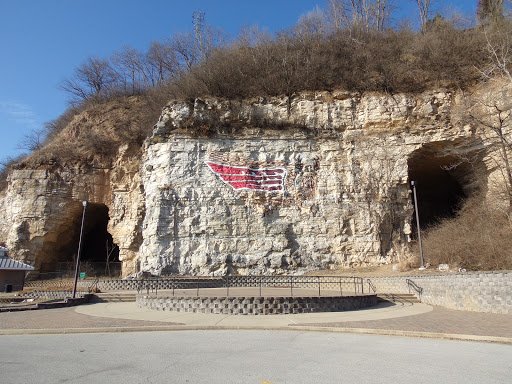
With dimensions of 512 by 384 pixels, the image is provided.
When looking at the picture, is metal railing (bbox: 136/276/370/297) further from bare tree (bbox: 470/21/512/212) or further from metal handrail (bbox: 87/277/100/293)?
bare tree (bbox: 470/21/512/212)

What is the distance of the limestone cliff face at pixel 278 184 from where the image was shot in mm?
22531

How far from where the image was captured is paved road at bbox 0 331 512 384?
171 inches

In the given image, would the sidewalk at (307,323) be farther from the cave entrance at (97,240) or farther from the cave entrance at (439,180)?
the cave entrance at (97,240)

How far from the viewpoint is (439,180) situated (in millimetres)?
28203

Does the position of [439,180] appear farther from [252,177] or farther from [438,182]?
[252,177]

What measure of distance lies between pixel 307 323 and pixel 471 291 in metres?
6.65

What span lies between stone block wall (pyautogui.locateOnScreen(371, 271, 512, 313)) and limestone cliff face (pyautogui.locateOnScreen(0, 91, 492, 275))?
8664 millimetres

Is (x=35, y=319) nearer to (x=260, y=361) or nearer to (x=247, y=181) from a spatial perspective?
(x=260, y=361)

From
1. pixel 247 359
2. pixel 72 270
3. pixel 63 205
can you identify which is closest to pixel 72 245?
pixel 72 270

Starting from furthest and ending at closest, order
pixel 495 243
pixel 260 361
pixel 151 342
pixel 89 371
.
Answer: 1. pixel 495 243
2. pixel 151 342
3. pixel 260 361
4. pixel 89 371

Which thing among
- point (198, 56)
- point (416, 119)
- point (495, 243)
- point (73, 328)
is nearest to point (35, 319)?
point (73, 328)

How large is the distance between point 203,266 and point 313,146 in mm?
11706

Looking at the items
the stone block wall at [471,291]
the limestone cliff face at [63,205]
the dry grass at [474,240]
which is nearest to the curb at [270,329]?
the stone block wall at [471,291]

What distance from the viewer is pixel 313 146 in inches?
981
